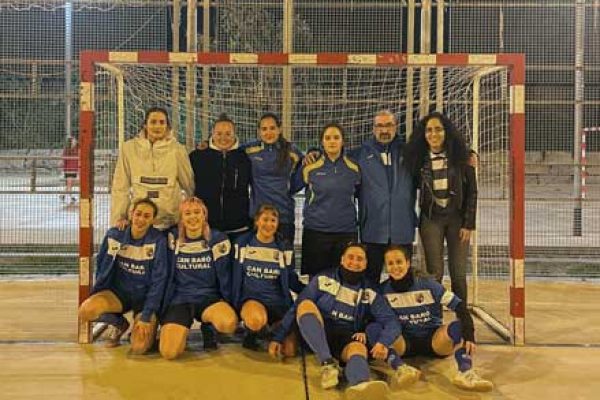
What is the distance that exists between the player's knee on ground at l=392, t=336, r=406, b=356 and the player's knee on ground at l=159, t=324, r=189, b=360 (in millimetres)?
1441

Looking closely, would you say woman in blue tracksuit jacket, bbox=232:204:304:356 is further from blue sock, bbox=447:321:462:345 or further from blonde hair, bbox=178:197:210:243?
blue sock, bbox=447:321:462:345

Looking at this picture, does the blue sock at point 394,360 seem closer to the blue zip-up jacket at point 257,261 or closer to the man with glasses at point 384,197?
the man with glasses at point 384,197

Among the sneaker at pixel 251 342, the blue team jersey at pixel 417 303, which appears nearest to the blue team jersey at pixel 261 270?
the sneaker at pixel 251 342

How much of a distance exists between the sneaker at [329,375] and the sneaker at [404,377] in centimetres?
37

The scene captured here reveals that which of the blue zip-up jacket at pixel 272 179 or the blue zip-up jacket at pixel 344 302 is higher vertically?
the blue zip-up jacket at pixel 272 179

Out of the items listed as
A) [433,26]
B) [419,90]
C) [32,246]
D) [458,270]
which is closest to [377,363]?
[458,270]

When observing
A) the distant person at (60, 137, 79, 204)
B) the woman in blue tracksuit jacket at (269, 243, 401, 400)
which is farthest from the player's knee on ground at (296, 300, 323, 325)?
the distant person at (60, 137, 79, 204)

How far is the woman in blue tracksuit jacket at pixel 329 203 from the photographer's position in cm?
497

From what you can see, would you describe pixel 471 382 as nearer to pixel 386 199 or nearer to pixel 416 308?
pixel 416 308

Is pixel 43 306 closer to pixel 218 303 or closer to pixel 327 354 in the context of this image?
pixel 218 303

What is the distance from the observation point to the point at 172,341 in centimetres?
461

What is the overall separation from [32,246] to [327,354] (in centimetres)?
678

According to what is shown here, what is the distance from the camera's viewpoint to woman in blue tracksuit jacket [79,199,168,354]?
4812 mm

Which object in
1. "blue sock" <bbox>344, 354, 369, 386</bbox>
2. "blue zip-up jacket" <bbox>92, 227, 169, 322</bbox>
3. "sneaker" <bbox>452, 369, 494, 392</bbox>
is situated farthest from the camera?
"blue zip-up jacket" <bbox>92, 227, 169, 322</bbox>
